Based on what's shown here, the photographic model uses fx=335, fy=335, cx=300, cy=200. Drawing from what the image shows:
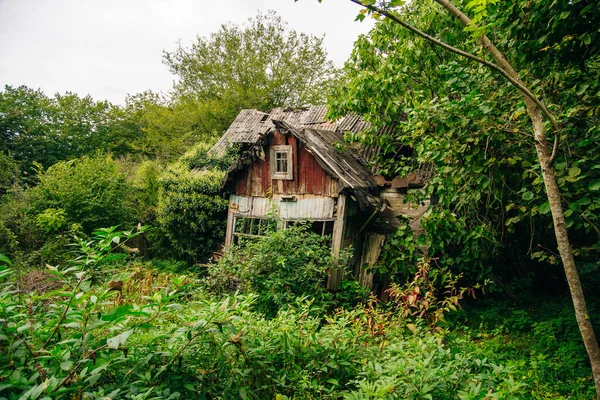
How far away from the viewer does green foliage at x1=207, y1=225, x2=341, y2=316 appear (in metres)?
7.14

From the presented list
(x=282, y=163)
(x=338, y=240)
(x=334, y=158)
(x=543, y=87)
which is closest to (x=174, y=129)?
(x=282, y=163)

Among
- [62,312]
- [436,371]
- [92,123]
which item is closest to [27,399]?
[62,312]

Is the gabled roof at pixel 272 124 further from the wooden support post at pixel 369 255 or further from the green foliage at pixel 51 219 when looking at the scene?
the green foliage at pixel 51 219

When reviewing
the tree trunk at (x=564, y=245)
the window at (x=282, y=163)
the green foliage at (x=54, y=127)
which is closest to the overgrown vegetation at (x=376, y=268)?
the tree trunk at (x=564, y=245)

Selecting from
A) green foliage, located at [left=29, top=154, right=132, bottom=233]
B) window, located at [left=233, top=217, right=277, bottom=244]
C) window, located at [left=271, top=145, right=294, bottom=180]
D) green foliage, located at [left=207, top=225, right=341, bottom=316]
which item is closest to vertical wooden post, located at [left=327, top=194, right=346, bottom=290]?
green foliage, located at [left=207, top=225, right=341, bottom=316]

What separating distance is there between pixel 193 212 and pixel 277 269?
6.04 metres

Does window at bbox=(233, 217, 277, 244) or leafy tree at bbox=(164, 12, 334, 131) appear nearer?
window at bbox=(233, 217, 277, 244)

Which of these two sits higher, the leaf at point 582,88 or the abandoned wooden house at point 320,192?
the leaf at point 582,88

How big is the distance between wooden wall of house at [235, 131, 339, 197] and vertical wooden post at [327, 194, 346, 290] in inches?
15.9

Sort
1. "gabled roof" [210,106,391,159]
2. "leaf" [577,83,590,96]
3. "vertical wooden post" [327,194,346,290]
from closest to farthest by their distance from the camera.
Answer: "leaf" [577,83,590,96] < "vertical wooden post" [327,194,346,290] < "gabled roof" [210,106,391,159]

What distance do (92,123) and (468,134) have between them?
2995cm

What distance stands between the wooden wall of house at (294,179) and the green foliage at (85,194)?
558 centimetres

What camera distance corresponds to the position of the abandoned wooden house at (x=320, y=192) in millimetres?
8969

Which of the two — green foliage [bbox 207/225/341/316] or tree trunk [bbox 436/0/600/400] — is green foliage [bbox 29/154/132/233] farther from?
tree trunk [bbox 436/0/600/400]
